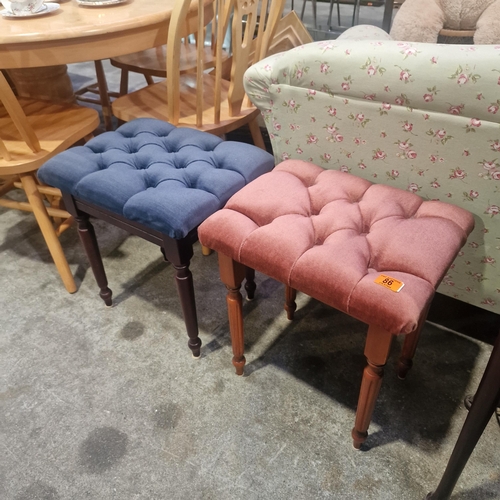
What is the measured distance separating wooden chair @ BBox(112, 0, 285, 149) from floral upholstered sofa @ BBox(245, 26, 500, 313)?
29cm

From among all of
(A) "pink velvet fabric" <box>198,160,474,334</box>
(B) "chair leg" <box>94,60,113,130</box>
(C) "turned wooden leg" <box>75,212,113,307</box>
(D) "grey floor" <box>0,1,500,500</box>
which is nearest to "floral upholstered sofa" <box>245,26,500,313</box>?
(A) "pink velvet fabric" <box>198,160,474,334</box>

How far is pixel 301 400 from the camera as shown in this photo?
1.16 m

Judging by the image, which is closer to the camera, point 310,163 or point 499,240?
point 499,240

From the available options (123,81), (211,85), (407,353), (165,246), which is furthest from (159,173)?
(123,81)

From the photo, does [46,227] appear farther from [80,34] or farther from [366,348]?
[366,348]

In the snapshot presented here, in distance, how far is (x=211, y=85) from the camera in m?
1.83

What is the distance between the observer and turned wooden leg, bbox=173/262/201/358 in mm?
A: 1083

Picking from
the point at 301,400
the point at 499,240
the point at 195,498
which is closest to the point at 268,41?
the point at 499,240

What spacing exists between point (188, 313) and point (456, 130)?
777 millimetres

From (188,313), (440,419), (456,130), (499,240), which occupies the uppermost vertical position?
(456,130)

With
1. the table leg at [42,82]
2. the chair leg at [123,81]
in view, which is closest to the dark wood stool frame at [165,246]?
the table leg at [42,82]

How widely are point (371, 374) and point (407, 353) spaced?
1.04ft

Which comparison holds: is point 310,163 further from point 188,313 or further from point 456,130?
point 188,313

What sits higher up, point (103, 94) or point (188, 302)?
point (103, 94)
